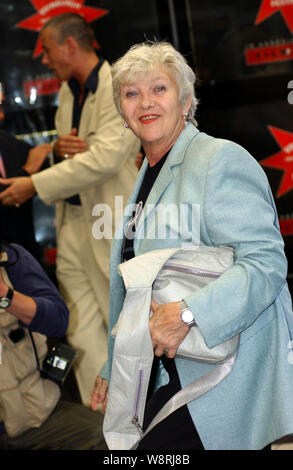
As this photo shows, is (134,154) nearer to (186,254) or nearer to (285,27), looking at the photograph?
(285,27)

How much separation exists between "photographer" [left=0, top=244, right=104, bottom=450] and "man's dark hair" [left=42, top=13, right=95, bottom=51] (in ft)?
5.23

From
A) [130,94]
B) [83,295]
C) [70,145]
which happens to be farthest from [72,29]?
[130,94]

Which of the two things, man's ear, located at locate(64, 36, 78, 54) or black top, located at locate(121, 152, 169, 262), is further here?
man's ear, located at locate(64, 36, 78, 54)

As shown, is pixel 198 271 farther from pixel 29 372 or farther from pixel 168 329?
pixel 29 372

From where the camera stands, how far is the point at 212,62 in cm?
439

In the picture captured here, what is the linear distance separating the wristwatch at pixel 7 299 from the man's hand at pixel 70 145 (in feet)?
4.76

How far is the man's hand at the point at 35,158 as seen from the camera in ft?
13.2

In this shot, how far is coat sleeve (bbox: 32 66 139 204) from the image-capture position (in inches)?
145

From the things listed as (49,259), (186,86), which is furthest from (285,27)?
(186,86)

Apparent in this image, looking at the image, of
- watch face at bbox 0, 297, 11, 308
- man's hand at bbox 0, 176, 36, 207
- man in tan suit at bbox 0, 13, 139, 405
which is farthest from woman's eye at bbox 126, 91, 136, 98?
man's hand at bbox 0, 176, 36, 207

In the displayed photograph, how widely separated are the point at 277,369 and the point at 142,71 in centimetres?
94

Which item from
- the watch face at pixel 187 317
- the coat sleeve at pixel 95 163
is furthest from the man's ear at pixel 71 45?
the watch face at pixel 187 317

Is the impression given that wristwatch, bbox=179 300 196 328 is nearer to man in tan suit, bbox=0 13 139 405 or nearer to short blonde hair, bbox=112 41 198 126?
short blonde hair, bbox=112 41 198 126

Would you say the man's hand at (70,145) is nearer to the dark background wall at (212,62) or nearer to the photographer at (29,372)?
the dark background wall at (212,62)
